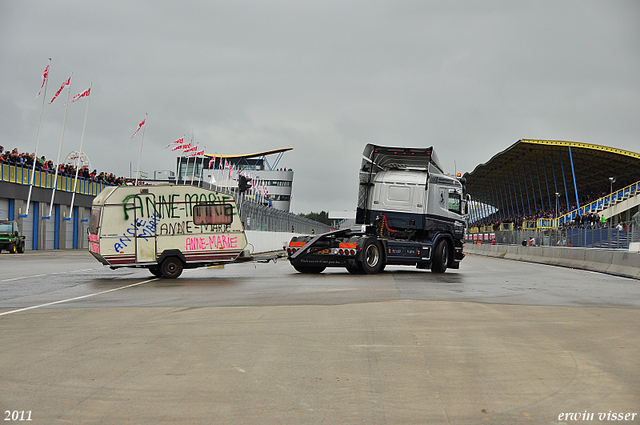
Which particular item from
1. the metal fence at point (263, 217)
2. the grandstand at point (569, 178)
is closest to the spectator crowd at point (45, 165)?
the metal fence at point (263, 217)

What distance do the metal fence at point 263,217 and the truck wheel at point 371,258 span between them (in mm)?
5663

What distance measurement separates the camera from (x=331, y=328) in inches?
352

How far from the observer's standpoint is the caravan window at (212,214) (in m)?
19.5

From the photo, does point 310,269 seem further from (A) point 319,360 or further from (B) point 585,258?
(A) point 319,360

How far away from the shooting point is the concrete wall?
21.5 meters

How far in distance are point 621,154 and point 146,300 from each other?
215 feet

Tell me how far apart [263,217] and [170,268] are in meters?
20.7

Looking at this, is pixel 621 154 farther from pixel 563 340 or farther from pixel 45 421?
pixel 45 421

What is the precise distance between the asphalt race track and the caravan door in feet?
19.2

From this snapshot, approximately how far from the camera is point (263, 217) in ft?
131

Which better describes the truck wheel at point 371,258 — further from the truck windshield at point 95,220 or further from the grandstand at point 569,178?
the grandstand at point 569,178

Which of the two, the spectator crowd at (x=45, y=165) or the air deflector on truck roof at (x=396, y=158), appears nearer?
the air deflector on truck roof at (x=396, y=158)

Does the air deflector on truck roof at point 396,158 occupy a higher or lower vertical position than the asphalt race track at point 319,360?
higher

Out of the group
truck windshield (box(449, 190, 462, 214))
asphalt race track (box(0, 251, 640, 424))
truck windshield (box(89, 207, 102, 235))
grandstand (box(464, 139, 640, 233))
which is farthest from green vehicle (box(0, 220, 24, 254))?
grandstand (box(464, 139, 640, 233))
